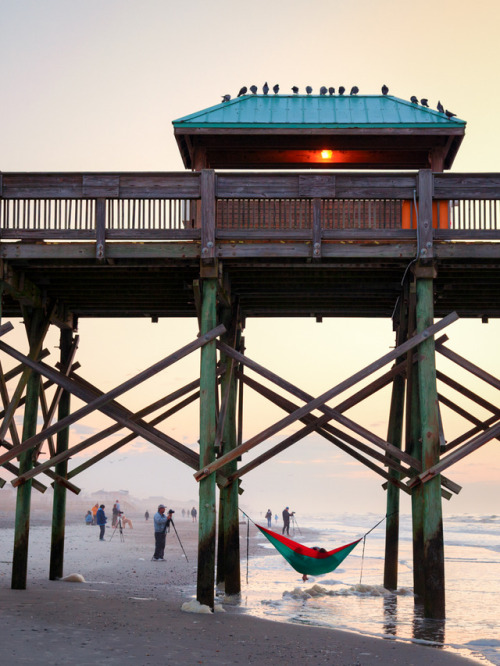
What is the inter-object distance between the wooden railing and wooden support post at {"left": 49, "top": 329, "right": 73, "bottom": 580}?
4584 mm

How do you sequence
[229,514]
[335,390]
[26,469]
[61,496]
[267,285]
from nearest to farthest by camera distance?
[335,390] < [26,469] < [267,285] < [229,514] < [61,496]

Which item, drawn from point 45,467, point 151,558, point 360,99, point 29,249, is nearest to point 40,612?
point 45,467

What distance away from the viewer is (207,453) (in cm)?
1510

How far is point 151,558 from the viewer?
99.0ft

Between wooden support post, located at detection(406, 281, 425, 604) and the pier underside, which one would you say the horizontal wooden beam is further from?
wooden support post, located at detection(406, 281, 425, 604)

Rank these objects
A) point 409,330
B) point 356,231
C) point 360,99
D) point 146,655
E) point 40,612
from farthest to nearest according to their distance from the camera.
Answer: point 360,99 < point 409,330 < point 356,231 < point 40,612 < point 146,655

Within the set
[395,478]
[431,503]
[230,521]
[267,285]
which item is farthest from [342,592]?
[267,285]

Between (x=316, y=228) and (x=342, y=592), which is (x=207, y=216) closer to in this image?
(x=316, y=228)

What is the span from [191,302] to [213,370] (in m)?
3.52

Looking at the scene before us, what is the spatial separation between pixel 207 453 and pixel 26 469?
Answer: 4353 mm

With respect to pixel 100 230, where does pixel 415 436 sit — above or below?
below

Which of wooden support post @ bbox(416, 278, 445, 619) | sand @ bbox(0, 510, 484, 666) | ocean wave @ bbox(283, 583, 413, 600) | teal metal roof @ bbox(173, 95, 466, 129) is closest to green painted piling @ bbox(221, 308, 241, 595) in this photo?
sand @ bbox(0, 510, 484, 666)

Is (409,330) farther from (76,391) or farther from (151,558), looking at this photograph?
(151,558)

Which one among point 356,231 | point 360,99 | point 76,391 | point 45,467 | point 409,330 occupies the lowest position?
point 45,467
